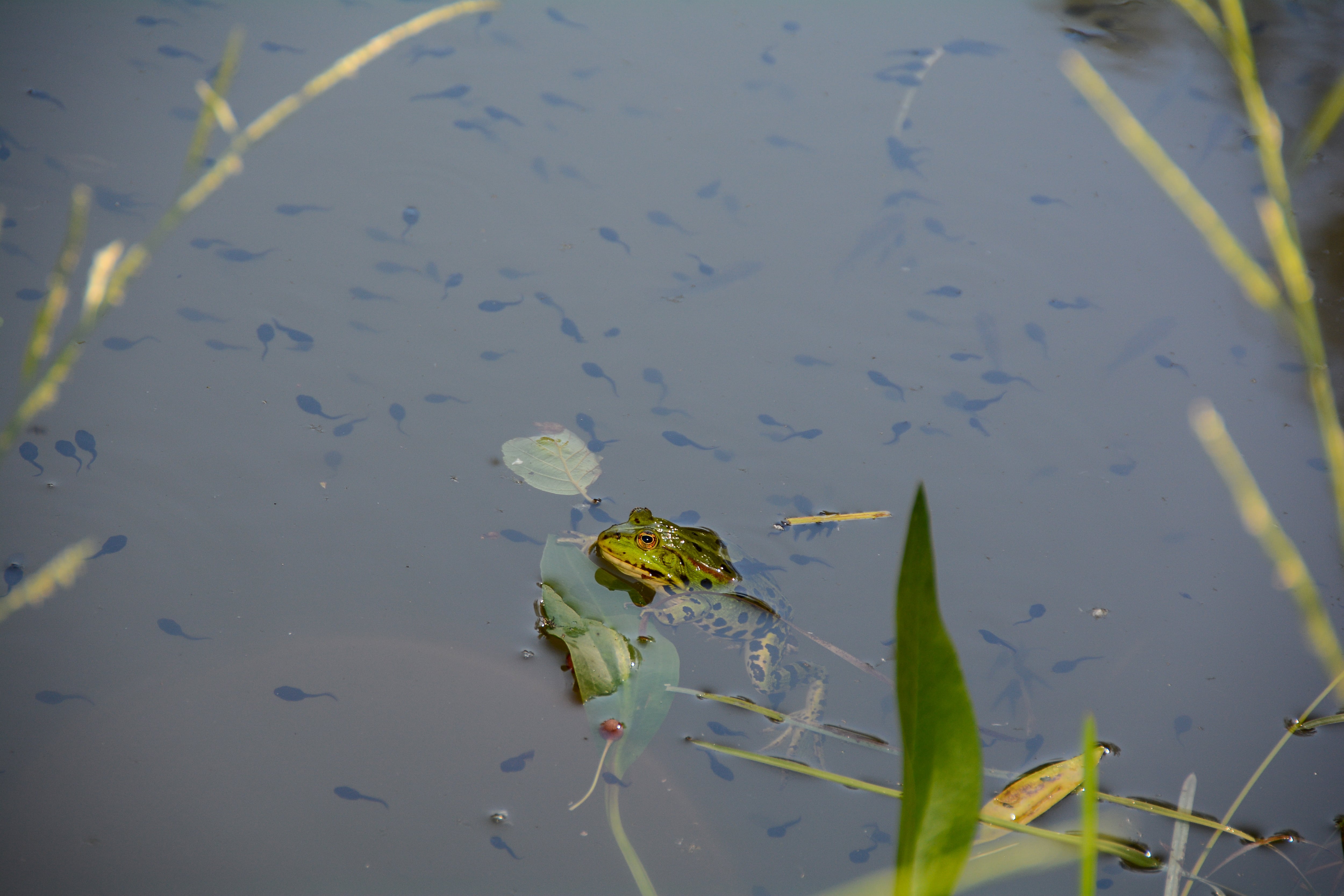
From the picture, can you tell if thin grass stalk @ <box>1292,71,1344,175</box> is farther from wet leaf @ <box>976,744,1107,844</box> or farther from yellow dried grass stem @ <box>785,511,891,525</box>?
wet leaf @ <box>976,744,1107,844</box>

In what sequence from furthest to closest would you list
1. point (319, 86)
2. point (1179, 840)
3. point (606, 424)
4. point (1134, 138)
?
point (1134, 138)
point (319, 86)
point (606, 424)
point (1179, 840)

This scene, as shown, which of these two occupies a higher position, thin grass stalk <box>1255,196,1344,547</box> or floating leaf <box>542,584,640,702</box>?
thin grass stalk <box>1255,196,1344,547</box>

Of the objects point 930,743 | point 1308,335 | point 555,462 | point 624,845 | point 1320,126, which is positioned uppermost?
point 1320,126

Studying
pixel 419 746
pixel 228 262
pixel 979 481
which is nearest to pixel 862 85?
pixel 979 481

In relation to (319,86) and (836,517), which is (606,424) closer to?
(836,517)

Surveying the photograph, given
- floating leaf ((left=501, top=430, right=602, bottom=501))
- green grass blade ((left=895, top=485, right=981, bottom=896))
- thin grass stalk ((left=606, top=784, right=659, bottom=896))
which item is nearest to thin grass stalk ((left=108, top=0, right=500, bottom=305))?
floating leaf ((left=501, top=430, right=602, bottom=501))

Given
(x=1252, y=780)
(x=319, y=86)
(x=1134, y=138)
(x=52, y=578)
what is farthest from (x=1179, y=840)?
(x=319, y=86)

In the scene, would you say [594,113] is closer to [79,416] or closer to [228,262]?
[228,262]
